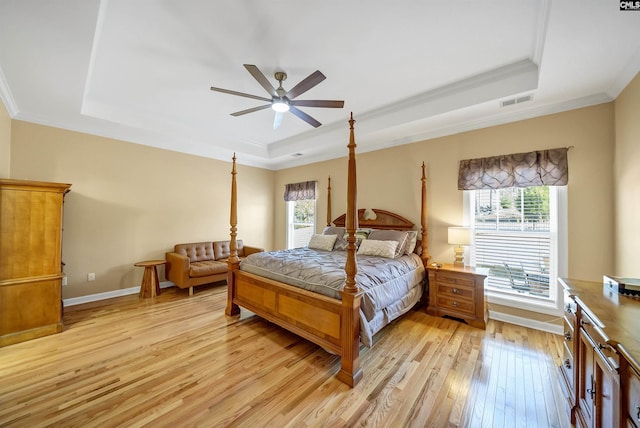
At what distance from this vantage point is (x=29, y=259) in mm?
2658

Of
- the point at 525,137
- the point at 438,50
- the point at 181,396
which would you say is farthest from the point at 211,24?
the point at 525,137

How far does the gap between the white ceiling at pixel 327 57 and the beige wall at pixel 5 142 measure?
18 cm

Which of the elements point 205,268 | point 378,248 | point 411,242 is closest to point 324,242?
point 378,248

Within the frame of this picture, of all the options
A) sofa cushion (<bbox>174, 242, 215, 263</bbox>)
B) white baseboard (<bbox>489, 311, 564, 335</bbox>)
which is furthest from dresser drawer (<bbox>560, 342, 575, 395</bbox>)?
sofa cushion (<bbox>174, 242, 215, 263</bbox>)

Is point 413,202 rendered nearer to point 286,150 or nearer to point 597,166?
point 597,166

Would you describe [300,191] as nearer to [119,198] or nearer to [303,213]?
[303,213]

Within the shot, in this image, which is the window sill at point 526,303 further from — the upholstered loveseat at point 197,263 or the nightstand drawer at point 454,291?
the upholstered loveseat at point 197,263

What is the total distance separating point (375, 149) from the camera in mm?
4520

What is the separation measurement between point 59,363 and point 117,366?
549mm

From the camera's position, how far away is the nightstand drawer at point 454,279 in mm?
3059

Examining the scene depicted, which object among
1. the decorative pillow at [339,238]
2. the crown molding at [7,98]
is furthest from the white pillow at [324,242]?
the crown molding at [7,98]

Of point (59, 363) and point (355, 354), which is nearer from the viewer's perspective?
point (355, 354)

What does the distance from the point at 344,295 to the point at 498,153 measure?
2907 millimetres

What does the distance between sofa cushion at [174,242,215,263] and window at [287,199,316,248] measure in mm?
1896
